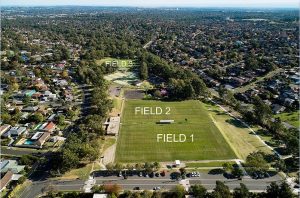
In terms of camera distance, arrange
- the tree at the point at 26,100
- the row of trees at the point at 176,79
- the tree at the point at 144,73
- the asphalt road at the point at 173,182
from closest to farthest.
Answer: the asphalt road at the point at 173,182 < the tree at the point at 26,100 < the row of trees at the point at 176,79 < the tree at the point at 144,73

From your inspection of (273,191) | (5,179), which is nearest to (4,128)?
(5,179)

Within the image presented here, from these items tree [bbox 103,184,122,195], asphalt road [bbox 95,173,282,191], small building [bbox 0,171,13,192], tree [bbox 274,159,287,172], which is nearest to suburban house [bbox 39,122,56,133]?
small building [bbox 0,171,13,192]

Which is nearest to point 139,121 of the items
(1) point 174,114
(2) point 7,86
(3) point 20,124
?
(1) point 174,114

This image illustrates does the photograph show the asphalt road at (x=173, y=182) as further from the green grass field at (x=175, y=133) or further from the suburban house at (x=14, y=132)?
the suburban house at (x=14, y=132)

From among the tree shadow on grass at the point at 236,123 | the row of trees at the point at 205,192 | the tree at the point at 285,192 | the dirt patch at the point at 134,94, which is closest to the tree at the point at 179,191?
the row of trees at the point at 205,192

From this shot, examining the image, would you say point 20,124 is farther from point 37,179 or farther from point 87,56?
point 87,56
